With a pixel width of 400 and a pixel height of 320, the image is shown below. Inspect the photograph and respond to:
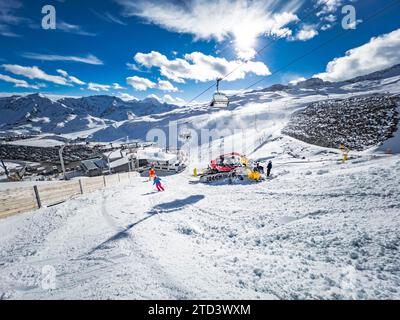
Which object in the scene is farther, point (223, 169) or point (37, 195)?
point (223, 169)

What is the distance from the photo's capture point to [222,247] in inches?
223

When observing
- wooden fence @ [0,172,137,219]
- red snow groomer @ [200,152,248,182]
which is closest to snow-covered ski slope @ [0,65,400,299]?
wooden fence @ [0,172,137,219]

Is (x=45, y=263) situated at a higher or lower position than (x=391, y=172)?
lower

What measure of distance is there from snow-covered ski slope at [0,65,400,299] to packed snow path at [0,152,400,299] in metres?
0.03

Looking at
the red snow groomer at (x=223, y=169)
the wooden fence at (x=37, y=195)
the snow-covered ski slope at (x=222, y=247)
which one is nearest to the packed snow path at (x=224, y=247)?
the snow-covered ski slope at (x=222, y=247)

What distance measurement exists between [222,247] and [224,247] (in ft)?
0.18

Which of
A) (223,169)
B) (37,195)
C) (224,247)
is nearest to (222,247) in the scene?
(224,247)

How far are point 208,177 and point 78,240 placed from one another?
1151cm

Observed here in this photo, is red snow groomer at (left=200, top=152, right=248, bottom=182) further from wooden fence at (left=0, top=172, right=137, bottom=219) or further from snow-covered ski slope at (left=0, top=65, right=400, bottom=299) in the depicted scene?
wooden fence at (left=0, top=172, right=137, bottom=219)

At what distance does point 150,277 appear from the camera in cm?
426

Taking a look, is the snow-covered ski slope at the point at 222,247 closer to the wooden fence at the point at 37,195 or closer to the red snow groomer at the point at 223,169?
the wooden fence at the point at 37,195

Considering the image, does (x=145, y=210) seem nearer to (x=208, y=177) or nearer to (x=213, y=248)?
(x=213, y=248)

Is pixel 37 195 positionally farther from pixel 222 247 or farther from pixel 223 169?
pixel 223 169
